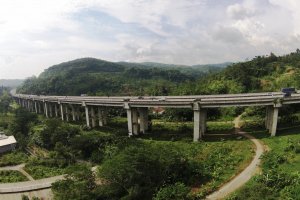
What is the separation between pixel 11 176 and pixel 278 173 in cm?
4927

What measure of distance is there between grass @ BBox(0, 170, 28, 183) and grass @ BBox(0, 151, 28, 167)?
6125mm

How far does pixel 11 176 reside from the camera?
57.8 metres

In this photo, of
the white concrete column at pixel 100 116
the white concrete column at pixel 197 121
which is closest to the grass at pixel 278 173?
the white concrete column at pixel 197 121

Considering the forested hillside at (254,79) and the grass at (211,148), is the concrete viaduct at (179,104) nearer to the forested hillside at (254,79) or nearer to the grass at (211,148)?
the grass at (211,148)

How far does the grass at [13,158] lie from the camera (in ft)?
216

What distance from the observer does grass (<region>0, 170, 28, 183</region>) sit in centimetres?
5550

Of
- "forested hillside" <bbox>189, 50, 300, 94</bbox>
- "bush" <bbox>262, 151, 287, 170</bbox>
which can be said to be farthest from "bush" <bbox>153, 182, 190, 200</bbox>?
"forested hillside" <bbox>189, 50, 300, 94</bbox>

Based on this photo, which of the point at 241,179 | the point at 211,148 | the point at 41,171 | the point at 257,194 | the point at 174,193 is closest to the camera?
the point at 257,194

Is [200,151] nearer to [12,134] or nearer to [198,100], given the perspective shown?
[198,100]

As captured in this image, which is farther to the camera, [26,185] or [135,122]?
[135,122]

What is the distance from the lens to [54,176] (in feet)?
184

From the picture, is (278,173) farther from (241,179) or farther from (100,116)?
(100,116)

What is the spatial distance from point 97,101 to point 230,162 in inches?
1896

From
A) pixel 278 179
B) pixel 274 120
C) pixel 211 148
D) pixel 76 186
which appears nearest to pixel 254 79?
pixel 274 120
